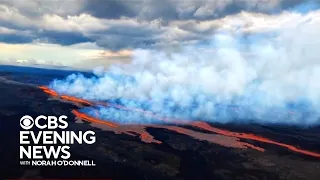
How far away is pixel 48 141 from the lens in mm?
4074

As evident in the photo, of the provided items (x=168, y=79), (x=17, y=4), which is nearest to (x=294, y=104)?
(x=168, y=79)

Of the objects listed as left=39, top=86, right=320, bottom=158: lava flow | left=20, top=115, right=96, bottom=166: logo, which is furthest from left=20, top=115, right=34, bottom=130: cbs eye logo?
left=39, top=86, right=320, bottom=158: lava flow

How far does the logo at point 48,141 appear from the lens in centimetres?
404

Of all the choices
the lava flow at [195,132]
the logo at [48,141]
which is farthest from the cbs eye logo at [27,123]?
the lava flow at [195,132]

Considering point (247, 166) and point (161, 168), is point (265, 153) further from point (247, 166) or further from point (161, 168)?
point (161, 168)

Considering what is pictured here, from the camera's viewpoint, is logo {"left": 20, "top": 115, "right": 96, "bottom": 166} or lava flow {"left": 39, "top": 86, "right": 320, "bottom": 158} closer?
logo {"left": 20, "top": 115, "right": 96, "bottom": 166}

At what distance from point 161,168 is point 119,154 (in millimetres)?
504

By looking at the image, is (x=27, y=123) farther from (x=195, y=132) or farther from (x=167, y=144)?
(x=195, y=132)

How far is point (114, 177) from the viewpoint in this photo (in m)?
4.16

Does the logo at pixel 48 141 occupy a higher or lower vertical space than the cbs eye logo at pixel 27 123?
lower

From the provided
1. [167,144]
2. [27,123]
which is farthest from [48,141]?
[167,144]

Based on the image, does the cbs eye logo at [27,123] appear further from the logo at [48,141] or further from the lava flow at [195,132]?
the lava flow at [195,132]

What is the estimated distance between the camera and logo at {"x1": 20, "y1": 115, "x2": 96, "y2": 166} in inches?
159

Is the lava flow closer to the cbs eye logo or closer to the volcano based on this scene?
the volcano
